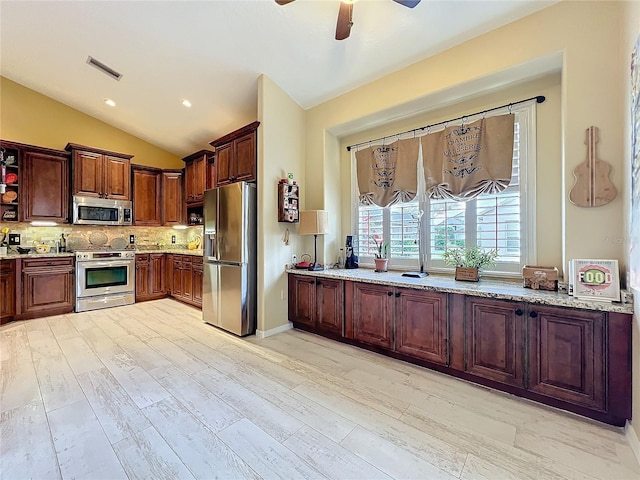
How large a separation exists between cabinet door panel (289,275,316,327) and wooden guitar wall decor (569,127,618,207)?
273 centimetres

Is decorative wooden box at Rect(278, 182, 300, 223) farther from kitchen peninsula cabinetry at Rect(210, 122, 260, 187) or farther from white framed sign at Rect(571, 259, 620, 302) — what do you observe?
white framed sign at Rect(571, 259, 620, 302)

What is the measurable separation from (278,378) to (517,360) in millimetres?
2006

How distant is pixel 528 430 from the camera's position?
184cm

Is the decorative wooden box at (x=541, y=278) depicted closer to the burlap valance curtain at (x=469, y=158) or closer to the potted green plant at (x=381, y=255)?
the burlap valance curtain at (x=469, y=158)

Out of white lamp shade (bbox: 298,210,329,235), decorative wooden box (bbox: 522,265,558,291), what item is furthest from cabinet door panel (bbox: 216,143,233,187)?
decorative wooden box (bbox: 522,265,558,291)

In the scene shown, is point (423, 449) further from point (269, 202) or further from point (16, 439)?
point (269, 202)

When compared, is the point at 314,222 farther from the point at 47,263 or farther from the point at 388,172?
the point at 47,263

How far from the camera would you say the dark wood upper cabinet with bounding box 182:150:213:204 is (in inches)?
213

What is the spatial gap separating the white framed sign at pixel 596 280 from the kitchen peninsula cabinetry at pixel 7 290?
6853 millimetres

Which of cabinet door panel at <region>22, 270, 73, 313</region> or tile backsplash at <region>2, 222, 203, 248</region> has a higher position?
tile backsplash at <region>2, 222, 203, 248</region>

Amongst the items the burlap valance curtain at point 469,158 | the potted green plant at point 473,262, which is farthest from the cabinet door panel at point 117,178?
the potted green plant at point 473,262

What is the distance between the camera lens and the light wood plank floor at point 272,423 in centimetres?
154

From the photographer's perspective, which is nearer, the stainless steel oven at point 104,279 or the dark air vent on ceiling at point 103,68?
the dark air vent on ceiling at point 103,68

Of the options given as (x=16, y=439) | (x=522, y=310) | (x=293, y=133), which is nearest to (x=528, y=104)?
(x=522, y=310)
